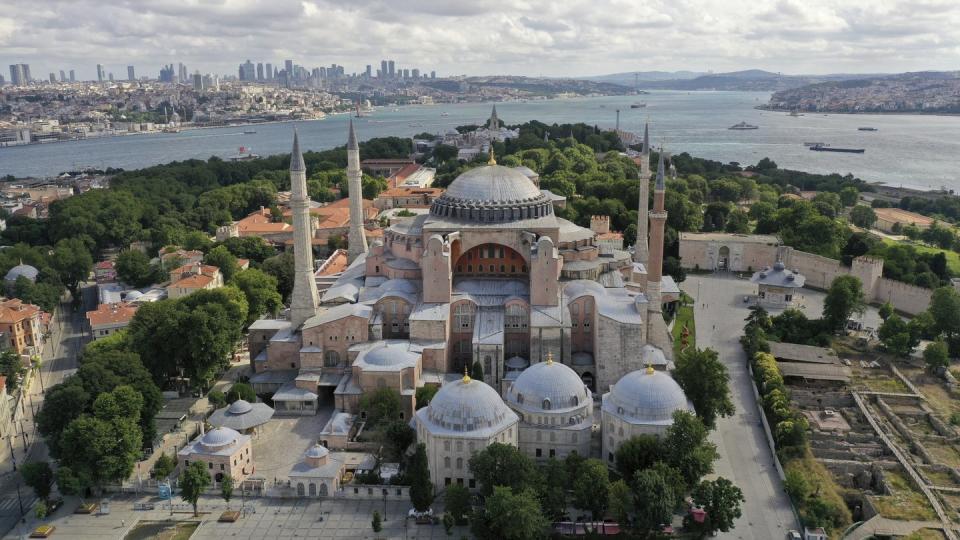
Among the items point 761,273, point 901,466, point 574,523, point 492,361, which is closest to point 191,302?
point 492,361

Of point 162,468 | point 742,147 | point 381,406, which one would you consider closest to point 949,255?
point 381,406

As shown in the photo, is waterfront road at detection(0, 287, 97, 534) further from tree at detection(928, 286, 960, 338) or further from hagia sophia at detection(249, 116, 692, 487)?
tree at detection(928, 286, 960, 338)

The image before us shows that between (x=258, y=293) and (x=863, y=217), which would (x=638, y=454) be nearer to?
(x=258, y=293)

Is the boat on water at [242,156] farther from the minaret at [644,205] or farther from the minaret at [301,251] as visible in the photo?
the minaret at [644,205]

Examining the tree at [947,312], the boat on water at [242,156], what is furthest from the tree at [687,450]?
the boat on water at [242,156]

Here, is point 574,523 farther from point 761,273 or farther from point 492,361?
point 761,273

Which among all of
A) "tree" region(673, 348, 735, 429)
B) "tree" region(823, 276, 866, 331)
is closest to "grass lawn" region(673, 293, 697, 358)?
"tree" region(673, 348, 735, 429)

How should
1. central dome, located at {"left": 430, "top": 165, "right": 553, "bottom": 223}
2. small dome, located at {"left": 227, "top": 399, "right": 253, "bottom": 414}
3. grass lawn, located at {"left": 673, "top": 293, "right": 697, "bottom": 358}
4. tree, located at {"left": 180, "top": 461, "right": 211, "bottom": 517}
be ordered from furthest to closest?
grass lawn, located at {"left": 673, "top": 293, "right": 697, "bottom": 358} → central dome, located at {"left": 430, "top": 165, "right": 553, "bottom": 223} → small dome, located at {"left": 227, "top": 399, "right": 253, "bottom": 414} → tree, located at {"left": 180, "top": 461, "right": 211, "bottom": 517}
